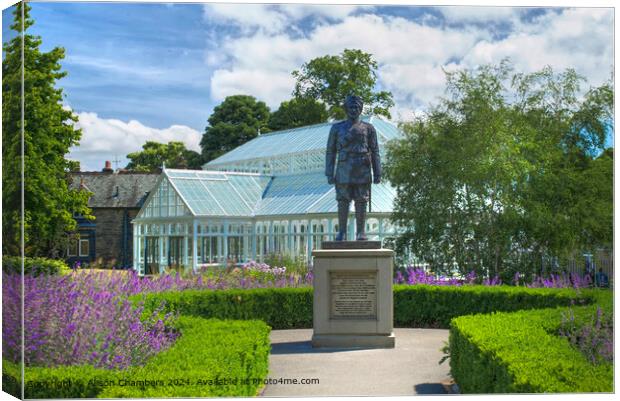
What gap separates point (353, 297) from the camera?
39.2 ft

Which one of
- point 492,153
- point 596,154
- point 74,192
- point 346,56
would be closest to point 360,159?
point 492,153

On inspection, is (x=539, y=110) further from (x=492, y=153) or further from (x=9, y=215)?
(x=9, y=215)

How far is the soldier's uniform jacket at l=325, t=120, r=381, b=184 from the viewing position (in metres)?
12.2

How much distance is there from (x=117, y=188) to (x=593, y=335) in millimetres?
34441

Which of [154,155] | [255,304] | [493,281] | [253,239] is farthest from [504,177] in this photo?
[154,155]

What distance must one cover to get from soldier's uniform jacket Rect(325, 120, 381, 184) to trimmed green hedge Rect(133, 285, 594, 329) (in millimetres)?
3400

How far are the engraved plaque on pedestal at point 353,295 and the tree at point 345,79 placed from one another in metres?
21.1

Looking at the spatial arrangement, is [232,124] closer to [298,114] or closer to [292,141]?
[298,114]

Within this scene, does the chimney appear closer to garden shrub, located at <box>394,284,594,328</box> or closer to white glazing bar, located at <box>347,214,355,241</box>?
white glazing bar, located at <box>347,214,355,241</box>

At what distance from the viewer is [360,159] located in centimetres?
1223

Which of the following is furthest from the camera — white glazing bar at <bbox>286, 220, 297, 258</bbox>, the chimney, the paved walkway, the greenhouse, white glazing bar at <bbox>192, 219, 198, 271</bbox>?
the chimney

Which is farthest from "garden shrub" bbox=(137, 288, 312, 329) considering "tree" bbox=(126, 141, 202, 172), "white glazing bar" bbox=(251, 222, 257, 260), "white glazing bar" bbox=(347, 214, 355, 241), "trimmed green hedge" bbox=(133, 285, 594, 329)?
"tree" bbox=(126, 141, 202, 172)

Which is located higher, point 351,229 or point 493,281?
point 351,229

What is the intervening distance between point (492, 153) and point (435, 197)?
161cm
